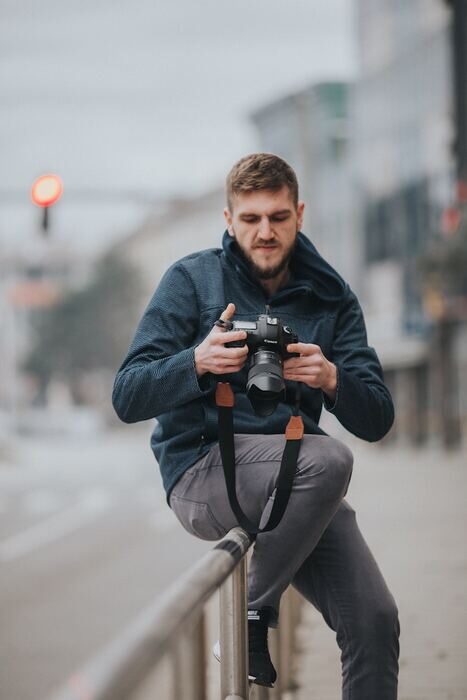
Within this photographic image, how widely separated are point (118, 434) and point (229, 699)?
75.5m

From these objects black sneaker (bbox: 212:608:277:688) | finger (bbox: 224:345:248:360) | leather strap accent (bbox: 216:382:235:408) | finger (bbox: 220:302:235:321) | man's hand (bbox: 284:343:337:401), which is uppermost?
finger (bbox: 220:302:235:321)

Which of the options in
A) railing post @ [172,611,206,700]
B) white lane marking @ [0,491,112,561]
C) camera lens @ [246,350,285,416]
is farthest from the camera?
white lane marking @ [0,491,112,561]

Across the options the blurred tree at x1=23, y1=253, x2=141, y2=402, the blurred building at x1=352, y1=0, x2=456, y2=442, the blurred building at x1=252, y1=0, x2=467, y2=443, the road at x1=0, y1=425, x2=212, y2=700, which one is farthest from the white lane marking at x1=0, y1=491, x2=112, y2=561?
the blurred tree at x1=23, y1=253, x2=141, y2=402

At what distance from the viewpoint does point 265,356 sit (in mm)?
2547

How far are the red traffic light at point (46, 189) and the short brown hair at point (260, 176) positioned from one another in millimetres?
7606

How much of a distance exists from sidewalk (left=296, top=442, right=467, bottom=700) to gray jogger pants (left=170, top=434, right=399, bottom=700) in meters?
2.08

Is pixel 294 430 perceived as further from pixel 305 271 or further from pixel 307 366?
pixel 305 271

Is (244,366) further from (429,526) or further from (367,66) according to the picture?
(367,66)

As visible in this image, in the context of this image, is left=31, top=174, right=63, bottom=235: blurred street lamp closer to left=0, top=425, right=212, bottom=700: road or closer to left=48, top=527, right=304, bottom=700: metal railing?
left=0, top=425, right=212, bottom=700: road

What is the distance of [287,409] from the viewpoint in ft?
9.34

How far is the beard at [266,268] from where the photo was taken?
285 cm

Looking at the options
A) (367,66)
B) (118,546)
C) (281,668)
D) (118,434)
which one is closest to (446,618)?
(281,668)

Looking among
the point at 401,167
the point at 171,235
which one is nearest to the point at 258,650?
the point at 401,167

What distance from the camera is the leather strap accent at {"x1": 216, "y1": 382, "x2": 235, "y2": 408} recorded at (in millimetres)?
2654
